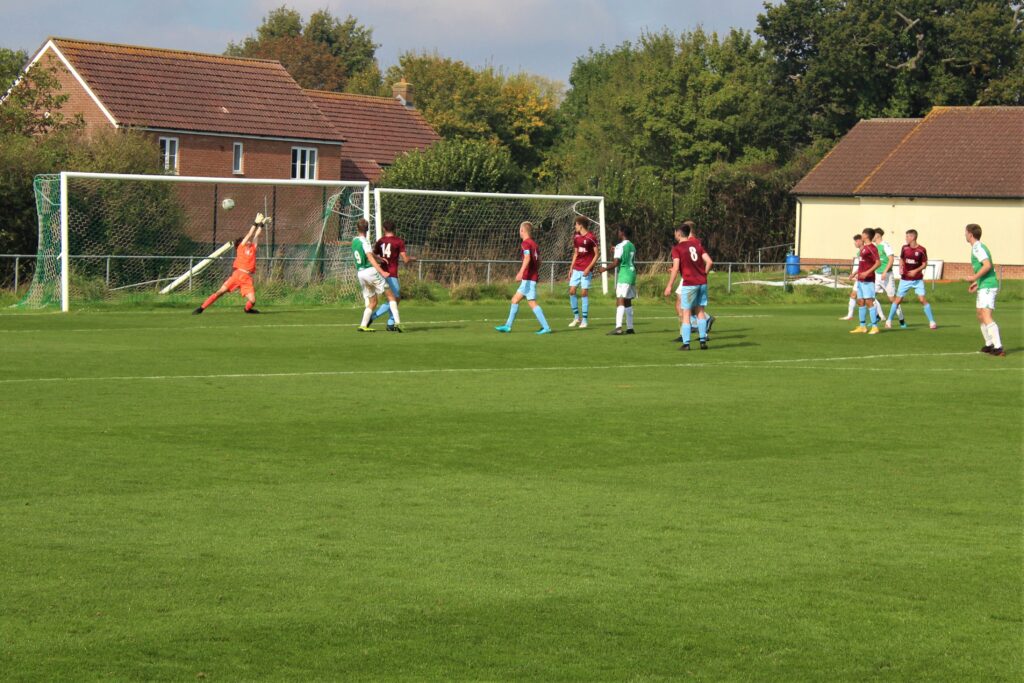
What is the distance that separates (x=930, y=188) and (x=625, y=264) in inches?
1580

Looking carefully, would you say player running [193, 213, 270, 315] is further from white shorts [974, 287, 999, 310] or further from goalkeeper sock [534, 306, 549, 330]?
white shorts [974, 287, 999, 310]

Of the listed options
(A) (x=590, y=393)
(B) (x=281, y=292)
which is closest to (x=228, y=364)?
(A) (x=590, y=393)

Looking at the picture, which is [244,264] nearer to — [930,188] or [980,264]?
[980,264]

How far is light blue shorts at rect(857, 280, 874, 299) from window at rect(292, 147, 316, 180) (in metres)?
34.1

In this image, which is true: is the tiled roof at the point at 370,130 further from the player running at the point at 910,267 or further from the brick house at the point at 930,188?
the player running at the point at 910,267

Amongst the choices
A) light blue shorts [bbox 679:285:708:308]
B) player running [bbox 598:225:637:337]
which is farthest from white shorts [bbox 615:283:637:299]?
light blue shorts [bbox 679:285:708:308]

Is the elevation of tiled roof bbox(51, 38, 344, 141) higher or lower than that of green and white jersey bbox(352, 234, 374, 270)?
higher

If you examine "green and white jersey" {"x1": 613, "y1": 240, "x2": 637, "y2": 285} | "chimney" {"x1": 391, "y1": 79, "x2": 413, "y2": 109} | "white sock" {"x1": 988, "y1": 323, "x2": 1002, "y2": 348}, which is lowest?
"white sock" {"x1": 988, "y1": 323, "x2": 1002, "y2": 348}

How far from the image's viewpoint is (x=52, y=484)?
31.6 feet

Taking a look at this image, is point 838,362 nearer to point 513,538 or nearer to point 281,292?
point 513,538

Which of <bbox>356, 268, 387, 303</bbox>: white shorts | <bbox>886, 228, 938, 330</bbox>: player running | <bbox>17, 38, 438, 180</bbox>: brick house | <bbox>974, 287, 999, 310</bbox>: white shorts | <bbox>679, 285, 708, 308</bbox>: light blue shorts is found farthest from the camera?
<bbox>17, 38, 438, 180</bbox>: brick house

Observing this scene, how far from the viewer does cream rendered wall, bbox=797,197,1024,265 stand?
195 feet

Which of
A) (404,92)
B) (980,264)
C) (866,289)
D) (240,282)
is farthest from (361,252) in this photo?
(404,92)

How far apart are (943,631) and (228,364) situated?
1318 cm
